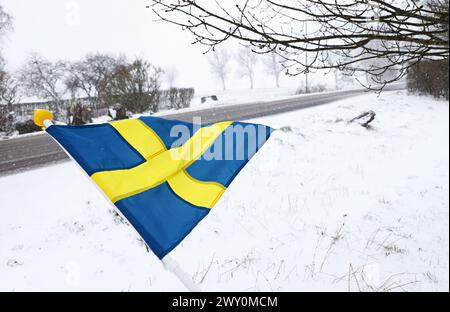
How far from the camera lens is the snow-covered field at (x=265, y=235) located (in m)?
3.57

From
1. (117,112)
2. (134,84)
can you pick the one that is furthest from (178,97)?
(117,112)

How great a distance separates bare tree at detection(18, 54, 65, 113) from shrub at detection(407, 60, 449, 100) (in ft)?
109

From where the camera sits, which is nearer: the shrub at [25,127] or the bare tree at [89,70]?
the shrub at [25,127]

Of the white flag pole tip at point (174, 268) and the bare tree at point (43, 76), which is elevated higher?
the bare tree at point (43, 76)

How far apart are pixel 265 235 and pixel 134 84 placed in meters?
16.8

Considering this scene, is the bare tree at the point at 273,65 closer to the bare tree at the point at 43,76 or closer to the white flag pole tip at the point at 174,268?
the bare tree at the point at 43,76

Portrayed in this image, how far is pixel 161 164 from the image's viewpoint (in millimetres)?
2381

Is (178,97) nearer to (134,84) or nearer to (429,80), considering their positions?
(134,84)

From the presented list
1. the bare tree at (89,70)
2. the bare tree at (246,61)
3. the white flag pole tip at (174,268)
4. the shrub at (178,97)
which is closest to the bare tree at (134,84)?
the shrub at (178,97)

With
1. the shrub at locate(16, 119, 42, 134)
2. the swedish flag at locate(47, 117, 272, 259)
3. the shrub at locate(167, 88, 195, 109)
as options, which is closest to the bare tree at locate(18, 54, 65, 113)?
the shrub at locate(167, 88, 195, 109)

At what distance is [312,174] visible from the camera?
7.53 m

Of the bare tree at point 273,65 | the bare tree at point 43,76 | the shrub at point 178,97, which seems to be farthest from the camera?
the bare tree at point 273,65

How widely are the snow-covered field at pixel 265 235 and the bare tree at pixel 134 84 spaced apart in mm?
13573
